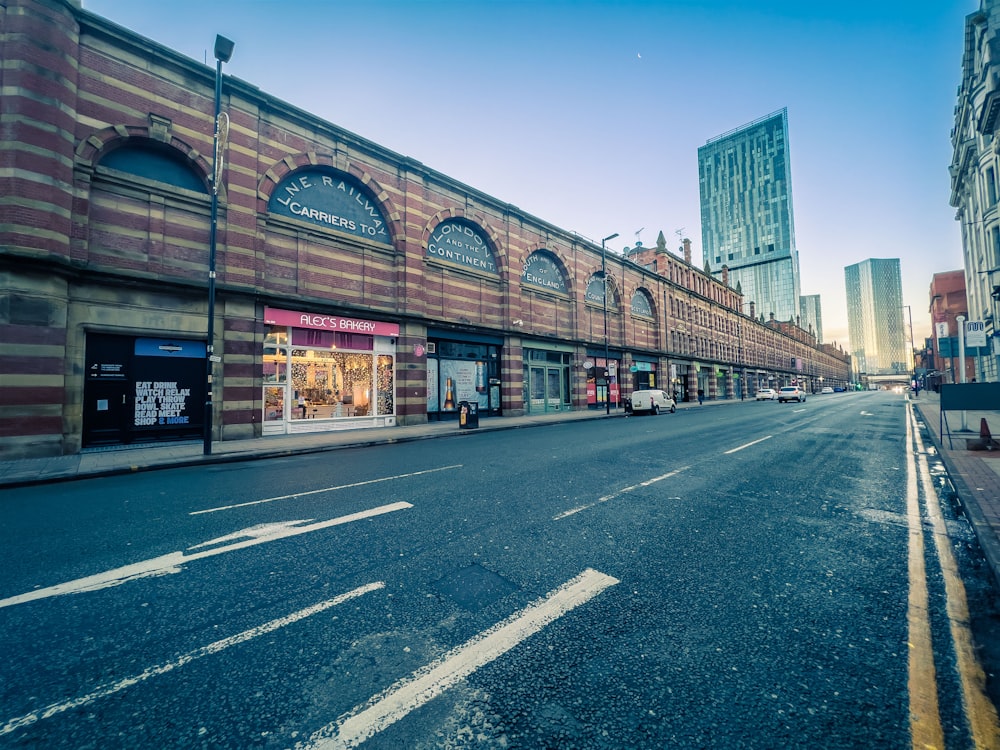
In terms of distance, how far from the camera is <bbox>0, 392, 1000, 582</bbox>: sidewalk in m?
4.97

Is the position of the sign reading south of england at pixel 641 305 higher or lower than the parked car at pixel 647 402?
higher

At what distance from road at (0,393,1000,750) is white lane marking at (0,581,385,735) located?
0.01m

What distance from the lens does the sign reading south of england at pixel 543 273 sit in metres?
25.2

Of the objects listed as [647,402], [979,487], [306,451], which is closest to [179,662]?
[979,487]

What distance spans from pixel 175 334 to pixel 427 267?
10259 mm

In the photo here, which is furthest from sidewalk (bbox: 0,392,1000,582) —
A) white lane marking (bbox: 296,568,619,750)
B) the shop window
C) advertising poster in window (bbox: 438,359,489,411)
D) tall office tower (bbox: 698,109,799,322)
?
tall office tower (bbox: 698,109,799,322)

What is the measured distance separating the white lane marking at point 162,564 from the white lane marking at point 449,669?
2784 mm

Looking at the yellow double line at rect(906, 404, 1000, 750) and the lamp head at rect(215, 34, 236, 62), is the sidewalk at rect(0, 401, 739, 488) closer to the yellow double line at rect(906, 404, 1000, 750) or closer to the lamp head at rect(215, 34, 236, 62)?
the lamp head at rect(215, 34, 236, 62)

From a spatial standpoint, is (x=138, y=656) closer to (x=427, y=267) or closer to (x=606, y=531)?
(x=606, y=531)

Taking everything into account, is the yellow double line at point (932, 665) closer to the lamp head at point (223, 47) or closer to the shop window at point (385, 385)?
the lamp head at point (223, 47)

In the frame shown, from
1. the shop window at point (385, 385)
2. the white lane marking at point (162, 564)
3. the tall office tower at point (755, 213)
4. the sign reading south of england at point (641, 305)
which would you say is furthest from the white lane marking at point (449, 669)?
the tall office tower at point (755, 213)

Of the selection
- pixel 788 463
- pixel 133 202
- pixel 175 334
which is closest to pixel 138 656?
pixel 788 463

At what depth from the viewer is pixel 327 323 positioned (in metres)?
15.8

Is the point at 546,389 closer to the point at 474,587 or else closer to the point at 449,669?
the point at 474,587
